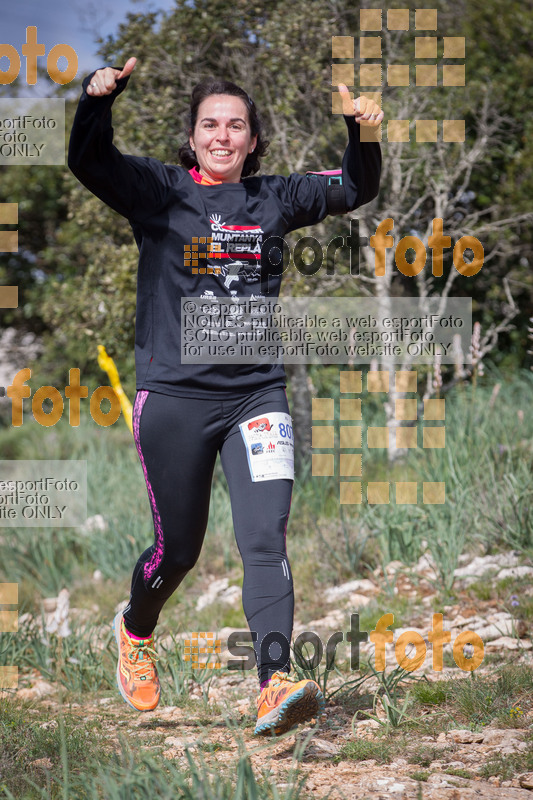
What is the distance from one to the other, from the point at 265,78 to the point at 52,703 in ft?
14.8

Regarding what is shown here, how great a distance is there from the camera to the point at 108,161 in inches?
95.0

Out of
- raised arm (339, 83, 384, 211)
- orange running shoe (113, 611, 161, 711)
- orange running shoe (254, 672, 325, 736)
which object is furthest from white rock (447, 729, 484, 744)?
raised arm (339, 83, 384, 211)

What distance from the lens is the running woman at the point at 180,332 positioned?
2377 mm

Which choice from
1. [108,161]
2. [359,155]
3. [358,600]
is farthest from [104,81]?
[358,600]

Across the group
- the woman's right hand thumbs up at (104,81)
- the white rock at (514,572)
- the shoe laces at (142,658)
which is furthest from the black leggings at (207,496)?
the white rock at (514,572)

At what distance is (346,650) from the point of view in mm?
3549

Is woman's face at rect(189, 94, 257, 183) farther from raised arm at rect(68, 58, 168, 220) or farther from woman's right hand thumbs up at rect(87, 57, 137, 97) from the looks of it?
woman's right hand thumbs up at rect(87, 57, 137, 97)

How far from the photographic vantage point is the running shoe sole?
210 centimetres

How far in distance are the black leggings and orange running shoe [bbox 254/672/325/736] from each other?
0.10 meters

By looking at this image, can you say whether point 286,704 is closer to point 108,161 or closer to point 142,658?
point 142,658

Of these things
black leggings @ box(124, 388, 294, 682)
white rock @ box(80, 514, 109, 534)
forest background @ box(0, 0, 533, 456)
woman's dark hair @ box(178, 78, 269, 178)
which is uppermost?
forest background @ box(0, 0, 533, 456)

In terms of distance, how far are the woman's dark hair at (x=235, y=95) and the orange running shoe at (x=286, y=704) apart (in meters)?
1.74

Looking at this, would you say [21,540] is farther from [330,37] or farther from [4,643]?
[330,37]

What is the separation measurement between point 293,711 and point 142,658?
0.86 m
